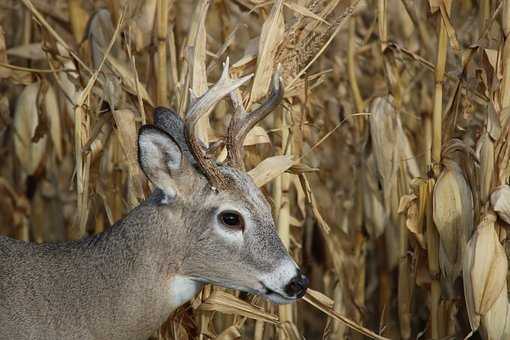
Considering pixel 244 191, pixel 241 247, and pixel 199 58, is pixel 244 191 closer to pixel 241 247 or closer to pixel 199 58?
pixel 241 247

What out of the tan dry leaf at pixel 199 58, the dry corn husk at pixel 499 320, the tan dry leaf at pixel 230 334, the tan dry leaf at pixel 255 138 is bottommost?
the tan dry leaf at pixel 230 334

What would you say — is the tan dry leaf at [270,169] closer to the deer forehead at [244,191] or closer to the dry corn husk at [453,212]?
the deer forehead at [244,191]

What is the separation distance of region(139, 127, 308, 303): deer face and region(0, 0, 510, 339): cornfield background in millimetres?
470

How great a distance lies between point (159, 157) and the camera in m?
4.07

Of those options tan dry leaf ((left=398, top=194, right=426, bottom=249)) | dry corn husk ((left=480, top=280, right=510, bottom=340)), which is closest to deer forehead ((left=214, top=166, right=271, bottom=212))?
tan dry leaf ((left=398, top=194, right=426, bottom=249))

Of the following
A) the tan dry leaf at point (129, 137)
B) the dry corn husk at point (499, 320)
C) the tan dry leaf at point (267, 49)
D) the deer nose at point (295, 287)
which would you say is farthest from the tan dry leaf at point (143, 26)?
the dry corn husk at point (499, 320)

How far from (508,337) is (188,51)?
1850 millimetres

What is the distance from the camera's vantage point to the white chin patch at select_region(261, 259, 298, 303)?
400 centimetres

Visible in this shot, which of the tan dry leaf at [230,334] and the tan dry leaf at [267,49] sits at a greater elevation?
the tan dry leaf at [267,49]

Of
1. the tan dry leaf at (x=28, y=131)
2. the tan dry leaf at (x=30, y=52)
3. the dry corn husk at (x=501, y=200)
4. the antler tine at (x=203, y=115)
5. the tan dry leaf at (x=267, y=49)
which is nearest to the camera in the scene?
the antler tine at (x=203, y=115)

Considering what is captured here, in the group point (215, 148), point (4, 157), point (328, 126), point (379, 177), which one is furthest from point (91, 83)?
point (4, 157)

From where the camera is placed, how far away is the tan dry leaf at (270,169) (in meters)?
4.61

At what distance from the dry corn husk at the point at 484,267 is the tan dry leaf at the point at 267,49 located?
109 cm

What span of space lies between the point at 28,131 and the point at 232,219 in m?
2.01
